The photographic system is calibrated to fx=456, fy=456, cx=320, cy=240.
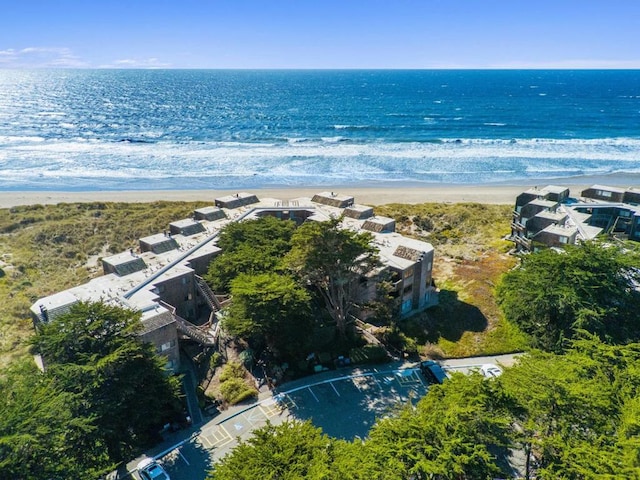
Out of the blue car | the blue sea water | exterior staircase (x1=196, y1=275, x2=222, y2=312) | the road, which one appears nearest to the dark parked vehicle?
the road

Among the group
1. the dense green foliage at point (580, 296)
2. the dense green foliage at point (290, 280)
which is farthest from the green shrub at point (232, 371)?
the dense green foliage at point (580, 296)

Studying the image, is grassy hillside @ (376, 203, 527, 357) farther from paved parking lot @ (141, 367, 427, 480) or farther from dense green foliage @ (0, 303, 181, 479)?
dense green foliage @ (0, 303, 181, 479)

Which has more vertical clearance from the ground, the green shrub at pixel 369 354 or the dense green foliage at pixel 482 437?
the dense green foliage at pixel 482 437

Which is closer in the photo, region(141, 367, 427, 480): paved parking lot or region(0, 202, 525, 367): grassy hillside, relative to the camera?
region(141, 367, 427, 480): paved parking lot

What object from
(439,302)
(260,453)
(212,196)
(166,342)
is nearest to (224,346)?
(166,342)

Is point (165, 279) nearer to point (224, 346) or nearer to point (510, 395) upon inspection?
point (224, 346)

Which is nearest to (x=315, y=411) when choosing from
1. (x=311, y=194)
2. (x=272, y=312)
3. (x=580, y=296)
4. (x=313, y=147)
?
(x=272, y=312)

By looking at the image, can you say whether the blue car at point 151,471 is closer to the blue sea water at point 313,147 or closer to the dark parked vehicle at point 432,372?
the dark parked vehicle at point 432,372
